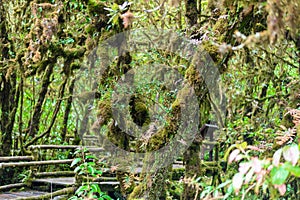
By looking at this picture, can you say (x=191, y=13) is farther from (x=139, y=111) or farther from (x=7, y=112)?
(x=7, y=112)

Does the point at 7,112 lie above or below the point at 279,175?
below

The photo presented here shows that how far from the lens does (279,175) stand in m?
→ 1.42

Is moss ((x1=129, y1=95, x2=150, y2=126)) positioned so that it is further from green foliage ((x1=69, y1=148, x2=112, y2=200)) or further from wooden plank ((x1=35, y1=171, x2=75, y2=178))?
wooden plank ((x1=35, y1=171, x2=75, y2=178))

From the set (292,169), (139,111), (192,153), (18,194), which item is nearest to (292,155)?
(292,169)

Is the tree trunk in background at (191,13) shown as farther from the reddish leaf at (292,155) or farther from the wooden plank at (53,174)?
the wooden plank at (53,174)

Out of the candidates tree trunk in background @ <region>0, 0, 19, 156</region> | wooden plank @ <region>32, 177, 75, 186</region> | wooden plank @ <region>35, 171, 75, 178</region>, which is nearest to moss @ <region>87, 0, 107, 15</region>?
wooden plank @ <region>32, 177, 75, 186</region>

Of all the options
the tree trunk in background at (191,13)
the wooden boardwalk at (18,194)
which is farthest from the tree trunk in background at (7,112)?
the tree trunk in background at (191,13)

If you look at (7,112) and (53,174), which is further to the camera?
(7,112)

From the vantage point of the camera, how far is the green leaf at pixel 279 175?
55.6 inches

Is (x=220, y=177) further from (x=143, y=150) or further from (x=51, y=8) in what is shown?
(x=51, y=8)

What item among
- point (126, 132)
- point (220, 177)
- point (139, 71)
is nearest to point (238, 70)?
point (220, 177)

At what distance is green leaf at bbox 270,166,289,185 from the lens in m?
1.41

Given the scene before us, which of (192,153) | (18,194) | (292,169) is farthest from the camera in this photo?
(18,194)

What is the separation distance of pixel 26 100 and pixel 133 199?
6.53 metres
